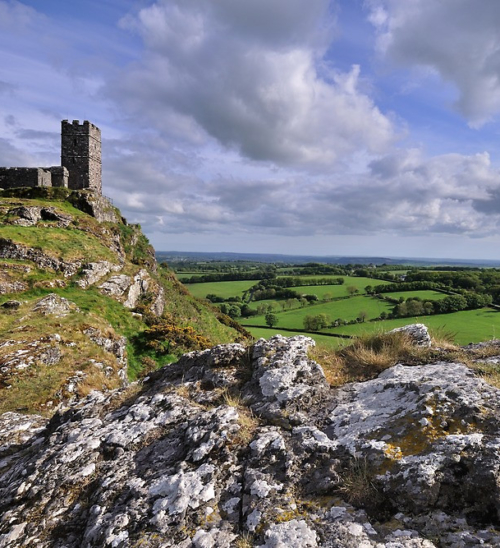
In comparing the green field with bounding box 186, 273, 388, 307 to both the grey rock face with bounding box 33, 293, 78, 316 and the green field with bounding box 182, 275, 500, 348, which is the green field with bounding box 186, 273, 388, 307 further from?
Answer: the grey rock face with bounding box 33, 293, 78, 316

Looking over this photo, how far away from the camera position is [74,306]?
778 inches

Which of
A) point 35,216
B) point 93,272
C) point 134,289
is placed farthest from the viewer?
point 134,289

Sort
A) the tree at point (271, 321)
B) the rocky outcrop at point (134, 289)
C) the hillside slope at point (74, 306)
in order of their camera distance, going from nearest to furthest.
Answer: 1. the hillside slope at point (74, 306)
2. the rocky outcrop at point (134, 289)
3. the tree at point (271, 321)

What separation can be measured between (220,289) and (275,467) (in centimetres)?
12854

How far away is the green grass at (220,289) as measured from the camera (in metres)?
119

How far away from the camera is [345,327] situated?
69.1 m

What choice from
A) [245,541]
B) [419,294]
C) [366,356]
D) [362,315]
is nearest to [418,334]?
[366,356]

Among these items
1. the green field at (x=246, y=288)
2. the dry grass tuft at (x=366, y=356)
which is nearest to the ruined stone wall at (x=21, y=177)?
the dry grass tuft at (x=366, y=356)

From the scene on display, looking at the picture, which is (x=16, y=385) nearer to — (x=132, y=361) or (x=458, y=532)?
(x=132, y=361)

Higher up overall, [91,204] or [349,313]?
[91,204]

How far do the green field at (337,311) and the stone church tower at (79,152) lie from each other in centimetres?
5176

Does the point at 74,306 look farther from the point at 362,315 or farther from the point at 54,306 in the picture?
the point at 362,315

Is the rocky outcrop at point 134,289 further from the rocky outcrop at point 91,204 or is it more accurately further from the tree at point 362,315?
the tree at point 362,315

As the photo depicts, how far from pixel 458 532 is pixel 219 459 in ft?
8.81
